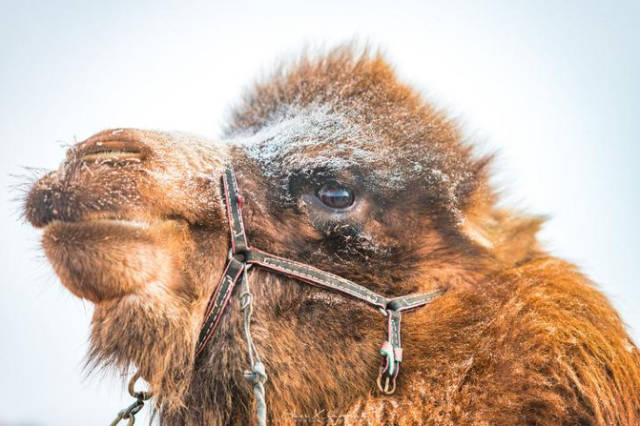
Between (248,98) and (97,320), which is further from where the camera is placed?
(248,98)

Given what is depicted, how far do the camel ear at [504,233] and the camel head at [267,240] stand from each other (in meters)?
0.01

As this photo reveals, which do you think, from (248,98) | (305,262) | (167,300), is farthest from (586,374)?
(248,98)

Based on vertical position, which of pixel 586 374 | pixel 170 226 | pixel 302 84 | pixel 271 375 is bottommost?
pixel 271 375

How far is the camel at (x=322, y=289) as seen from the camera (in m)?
2.35

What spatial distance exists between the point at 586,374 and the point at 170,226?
1.70m

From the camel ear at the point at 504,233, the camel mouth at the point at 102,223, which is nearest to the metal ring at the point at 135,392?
the camel mouth at the point at 102,223

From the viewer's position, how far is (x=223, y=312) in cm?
249

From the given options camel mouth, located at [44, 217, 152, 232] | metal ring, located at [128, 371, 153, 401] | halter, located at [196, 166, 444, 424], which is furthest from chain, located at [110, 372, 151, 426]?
camel mouth, located at [44, 217, 152, 232]

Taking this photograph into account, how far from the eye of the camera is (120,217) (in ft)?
7.61

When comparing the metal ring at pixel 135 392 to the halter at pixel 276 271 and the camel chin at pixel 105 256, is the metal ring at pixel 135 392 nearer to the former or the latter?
the halter at pixel 276 271

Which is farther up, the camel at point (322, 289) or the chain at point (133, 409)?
the camel at point (322, 289)

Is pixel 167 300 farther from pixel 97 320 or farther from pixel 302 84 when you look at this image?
pixel 302 84

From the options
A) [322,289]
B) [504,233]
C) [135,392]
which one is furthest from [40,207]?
[504,233]

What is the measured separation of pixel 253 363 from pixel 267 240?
51 centimetres
